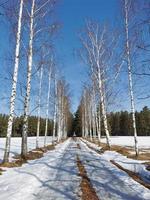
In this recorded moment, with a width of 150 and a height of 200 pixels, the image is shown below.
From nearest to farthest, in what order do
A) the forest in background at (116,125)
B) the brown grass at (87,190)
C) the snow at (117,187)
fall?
the brown grass at (87,190)
the snow at (117,187)
the forest in background at (116,125)

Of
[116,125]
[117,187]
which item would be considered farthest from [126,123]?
[117,187]

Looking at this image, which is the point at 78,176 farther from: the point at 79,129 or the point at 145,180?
the point at 79,129

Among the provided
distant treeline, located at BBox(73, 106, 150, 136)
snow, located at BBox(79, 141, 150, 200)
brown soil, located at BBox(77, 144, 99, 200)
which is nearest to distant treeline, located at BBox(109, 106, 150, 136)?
distant treeline, located at BBox(73, 106, 150, 136)

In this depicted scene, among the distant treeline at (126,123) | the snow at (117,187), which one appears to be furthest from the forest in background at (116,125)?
the snow at (117,187)

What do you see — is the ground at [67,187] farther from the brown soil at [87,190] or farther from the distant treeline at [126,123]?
the distant treeline at [126,123]

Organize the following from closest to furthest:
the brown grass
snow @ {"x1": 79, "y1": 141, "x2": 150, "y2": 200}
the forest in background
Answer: the brown grass, snow @ {"x1": 79, "y1": 141, "x2": 150, "y2": 200}, the forest in background

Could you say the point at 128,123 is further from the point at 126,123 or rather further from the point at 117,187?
the point at 117,187

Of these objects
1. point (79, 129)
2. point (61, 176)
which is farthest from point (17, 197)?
point (79, 129)

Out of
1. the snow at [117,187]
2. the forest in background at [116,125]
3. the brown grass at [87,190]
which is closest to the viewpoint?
the brown grass at [87,190]

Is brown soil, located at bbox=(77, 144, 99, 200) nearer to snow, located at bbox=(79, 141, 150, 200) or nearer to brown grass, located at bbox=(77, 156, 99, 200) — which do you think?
brown grass, located at bbox=(77, 156, 99, 200)

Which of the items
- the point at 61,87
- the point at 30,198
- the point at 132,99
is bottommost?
the point at 30,198

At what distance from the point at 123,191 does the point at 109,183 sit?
59.9 inches

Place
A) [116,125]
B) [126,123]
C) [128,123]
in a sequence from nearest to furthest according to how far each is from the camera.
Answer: [128,123], [126,123], [116,125]

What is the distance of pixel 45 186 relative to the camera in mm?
10117
